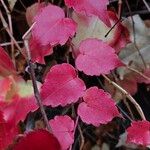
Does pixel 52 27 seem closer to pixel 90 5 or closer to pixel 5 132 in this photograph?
pixel 90 5

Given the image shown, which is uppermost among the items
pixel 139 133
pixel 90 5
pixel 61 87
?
pixel 90 5

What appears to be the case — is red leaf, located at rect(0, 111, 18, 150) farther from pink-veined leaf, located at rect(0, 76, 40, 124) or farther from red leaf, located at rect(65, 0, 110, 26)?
red leaf, located at rect(65, 0, 110, 26)

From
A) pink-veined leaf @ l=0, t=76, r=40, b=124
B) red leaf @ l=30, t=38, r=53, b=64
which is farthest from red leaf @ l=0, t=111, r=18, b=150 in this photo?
red leaf @ l=30, t=38, r=53, b=64

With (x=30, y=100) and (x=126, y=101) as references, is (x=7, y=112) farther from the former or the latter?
(x=126, y=101)

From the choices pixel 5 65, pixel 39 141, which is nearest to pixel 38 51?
pixel 5 65

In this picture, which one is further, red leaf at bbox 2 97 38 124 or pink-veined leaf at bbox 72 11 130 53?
pink-veined leaf at bbox 72 11 130 53

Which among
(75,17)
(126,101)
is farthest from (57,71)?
(126,101)
